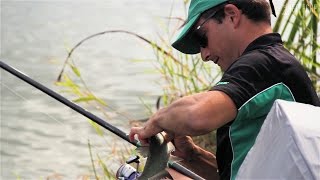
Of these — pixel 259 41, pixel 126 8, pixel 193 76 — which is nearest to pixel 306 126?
pixel 259 41

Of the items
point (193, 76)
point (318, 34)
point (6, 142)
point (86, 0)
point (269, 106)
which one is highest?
point (269, 106)

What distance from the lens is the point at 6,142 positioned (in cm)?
778

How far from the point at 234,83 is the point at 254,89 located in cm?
6

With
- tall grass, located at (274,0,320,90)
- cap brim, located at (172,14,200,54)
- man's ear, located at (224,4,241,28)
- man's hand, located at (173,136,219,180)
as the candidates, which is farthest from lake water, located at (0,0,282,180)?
man's ear, located at (224,4,241,28)

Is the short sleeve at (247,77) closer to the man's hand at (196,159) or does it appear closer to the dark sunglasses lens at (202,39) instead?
the dark sunglasses lens at (202,39)

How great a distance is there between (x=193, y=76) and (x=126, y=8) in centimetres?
839

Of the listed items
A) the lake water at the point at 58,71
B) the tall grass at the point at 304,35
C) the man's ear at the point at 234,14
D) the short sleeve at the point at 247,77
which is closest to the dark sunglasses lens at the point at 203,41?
the man's ear at the point at 234,14

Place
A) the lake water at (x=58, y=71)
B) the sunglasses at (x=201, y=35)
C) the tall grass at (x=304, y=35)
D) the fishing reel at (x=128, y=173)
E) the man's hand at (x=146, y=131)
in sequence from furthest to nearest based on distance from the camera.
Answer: the lake water at (x=58, y=71) < the tall grass at (x=304, y=35) < the fishing reel at (x=128, y=173) < the sunglasses at (x=201, y=35) < the man's hand at (x=146, y=131)

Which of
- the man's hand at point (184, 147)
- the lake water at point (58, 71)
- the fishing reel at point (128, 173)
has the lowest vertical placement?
the lake water at point (58, 71)

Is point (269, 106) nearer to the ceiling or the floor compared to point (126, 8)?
nearer to the ceiling

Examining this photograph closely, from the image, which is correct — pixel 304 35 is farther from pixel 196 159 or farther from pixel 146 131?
pixel 146 131

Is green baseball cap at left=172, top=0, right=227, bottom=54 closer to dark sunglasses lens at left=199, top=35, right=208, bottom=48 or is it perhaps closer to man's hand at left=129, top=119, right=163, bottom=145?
dark sunglasses lens at left=199, top=35, right=208, bottom=48

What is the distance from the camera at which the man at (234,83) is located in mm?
2396

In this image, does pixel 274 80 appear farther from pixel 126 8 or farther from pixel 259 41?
pixel 126 8
